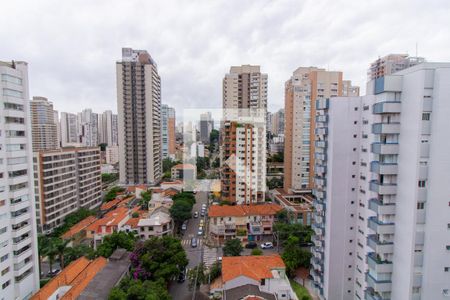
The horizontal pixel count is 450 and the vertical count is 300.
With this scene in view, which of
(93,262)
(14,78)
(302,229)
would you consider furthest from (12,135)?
(302,229)

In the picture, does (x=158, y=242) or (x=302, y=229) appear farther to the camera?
(x=302, y=229)

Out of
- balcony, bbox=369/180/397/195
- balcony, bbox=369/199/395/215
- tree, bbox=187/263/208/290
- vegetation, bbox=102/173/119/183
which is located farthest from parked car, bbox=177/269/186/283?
vegetation, bbox=102/173/119/183

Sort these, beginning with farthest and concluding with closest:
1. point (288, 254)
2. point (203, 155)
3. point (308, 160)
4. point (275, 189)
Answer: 1. point (203, 155)
2. point (275, 189)
3. point (308, 160)
4. point (288, 254)

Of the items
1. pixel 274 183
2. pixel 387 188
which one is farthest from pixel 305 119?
pixel 387 188

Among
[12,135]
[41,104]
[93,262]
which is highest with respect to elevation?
[41,104]

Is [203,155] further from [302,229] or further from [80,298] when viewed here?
[80,298]

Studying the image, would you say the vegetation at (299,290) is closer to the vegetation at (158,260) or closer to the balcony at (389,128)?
the vegetation at (158,260)
